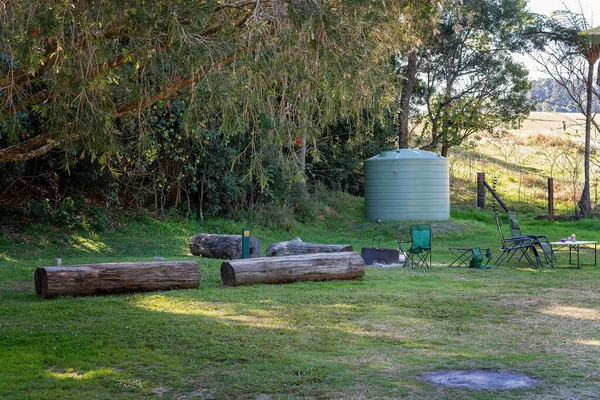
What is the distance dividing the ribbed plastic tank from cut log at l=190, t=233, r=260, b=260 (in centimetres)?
754

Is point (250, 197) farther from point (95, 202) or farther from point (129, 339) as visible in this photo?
point (129, 339)

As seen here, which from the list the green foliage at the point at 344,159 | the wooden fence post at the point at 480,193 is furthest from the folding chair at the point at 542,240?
the wooden fence post at the point at 480,193

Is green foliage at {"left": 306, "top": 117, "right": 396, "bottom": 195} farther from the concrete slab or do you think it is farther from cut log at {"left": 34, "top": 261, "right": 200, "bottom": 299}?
the concrete slab

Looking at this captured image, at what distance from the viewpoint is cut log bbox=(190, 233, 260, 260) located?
12.4m

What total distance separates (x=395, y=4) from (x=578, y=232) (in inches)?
534

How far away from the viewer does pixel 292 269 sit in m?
9.85

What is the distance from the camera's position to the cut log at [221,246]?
12359 millimetres

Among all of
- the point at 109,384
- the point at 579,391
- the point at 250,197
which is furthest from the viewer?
the point at 250,197

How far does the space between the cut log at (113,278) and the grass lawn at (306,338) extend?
198 mm

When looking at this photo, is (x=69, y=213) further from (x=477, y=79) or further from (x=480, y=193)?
(x=477, y=79)

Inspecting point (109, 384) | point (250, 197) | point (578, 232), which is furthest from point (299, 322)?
point (578, 232)

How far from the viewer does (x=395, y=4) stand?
21.6ft

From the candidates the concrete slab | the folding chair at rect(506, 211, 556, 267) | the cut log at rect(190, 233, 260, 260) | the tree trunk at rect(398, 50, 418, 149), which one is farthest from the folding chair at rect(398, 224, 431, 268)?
the tree trunk at rect(398, 50, 418, 149)

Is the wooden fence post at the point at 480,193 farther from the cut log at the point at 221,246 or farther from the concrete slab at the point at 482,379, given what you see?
the concrete slab at the point at 482,379
